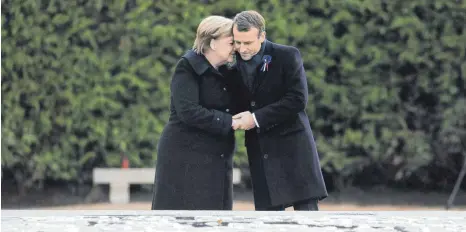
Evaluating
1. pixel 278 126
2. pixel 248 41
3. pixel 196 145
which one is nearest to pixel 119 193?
pixel 196 145

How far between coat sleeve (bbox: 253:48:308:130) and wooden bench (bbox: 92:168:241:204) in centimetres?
360

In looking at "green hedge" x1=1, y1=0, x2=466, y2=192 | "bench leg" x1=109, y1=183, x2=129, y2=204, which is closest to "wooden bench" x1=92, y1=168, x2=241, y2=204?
"bench leg" x1=109, y1=183, x2=129, y2=204

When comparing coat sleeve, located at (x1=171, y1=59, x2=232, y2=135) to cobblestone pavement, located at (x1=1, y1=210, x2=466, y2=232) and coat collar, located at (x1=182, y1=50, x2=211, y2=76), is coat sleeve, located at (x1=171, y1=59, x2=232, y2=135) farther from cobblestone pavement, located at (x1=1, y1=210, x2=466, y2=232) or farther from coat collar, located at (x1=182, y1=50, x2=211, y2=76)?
cobblestone pavement, located at (x1=1, y1=210, x2=466, y2=232)

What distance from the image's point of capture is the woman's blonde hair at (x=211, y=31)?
4.34 meters

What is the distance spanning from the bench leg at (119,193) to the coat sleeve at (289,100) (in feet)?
12.5

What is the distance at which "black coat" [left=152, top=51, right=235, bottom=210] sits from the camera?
14.2ft

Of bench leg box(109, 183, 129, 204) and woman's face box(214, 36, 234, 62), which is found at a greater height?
woman's face box(214, 36, 234, 62)

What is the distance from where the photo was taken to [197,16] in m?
8.01

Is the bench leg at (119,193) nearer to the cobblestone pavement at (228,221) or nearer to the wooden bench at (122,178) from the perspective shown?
the wooden bench at (122,178)

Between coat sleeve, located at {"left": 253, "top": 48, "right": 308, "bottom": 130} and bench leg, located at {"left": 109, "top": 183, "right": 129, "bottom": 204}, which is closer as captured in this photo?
coat sleeve, located at {"left": 253, "top": 48, "right": 308, "bottom": 130}

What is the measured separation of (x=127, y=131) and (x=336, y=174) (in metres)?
1.98

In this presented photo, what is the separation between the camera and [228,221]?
7.30ft

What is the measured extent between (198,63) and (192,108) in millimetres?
225

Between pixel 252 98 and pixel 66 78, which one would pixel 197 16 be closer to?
pixel 66 78
